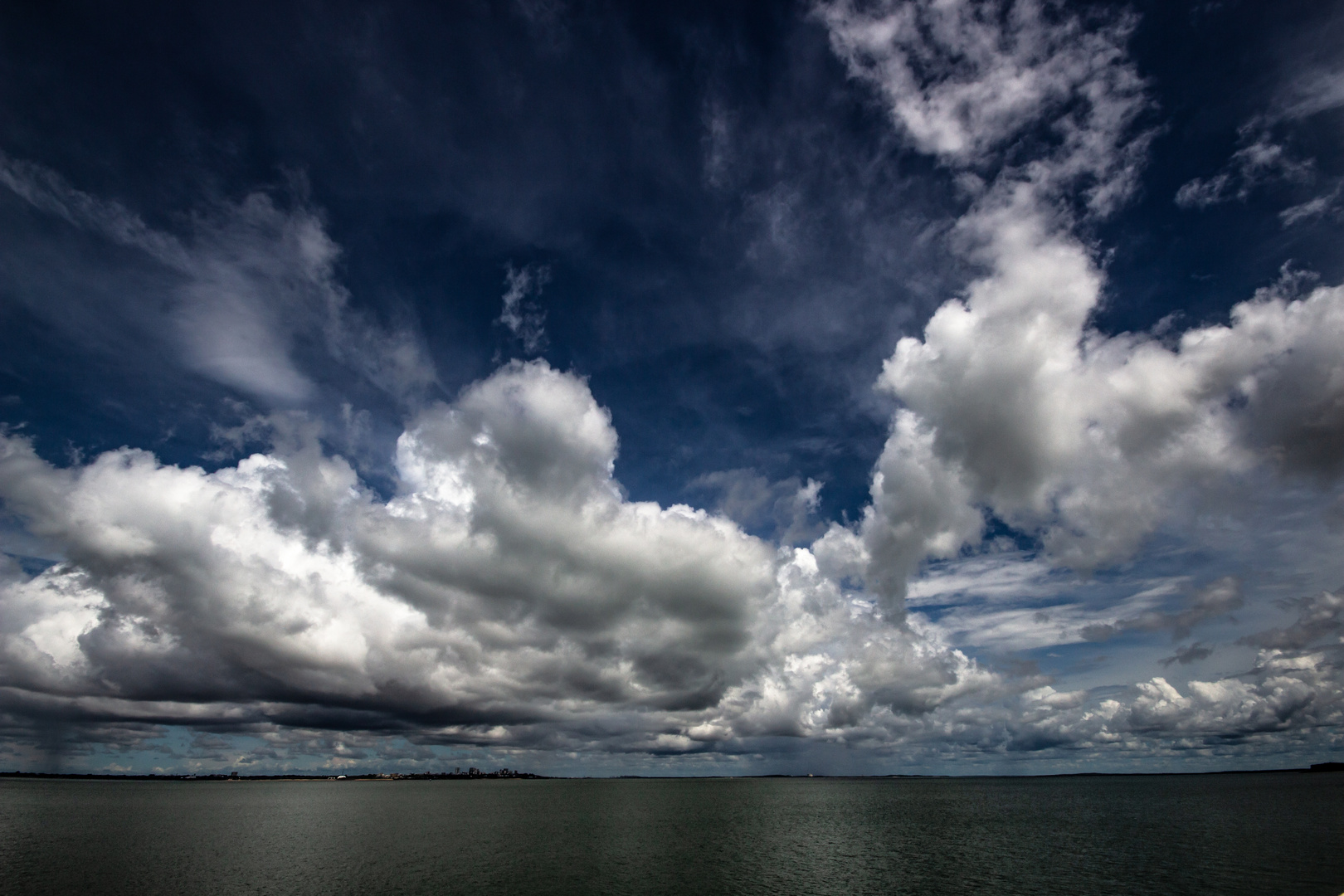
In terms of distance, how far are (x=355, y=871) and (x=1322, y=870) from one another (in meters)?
132

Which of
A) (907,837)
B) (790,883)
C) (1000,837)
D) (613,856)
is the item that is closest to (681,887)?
(790,883)

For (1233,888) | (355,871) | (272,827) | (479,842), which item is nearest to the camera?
(1233,888)

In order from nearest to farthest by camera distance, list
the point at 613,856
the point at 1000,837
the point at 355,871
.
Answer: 1. the point at 355,871
2. the point at 613,856
3. the point at 1000,837

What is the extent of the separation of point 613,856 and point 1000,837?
8616cm

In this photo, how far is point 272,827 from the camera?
511 ft

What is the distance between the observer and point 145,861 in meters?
98.6

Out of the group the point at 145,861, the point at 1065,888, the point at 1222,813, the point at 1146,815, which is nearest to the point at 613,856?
the point at 1065,888

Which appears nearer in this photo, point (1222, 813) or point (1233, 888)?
point (1233, 888)

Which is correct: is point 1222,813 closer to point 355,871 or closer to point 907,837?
point 907,837

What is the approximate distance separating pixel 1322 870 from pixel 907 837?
68.3 meters

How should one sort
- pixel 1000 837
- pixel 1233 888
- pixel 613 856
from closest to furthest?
pixel 1233 888 → pixel 613 856 → pixel 1000 837

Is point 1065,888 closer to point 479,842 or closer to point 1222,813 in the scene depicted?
point 479,842

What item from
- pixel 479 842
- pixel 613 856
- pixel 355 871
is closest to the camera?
pixel 355 871

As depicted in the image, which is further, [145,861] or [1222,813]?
[1222,813]
